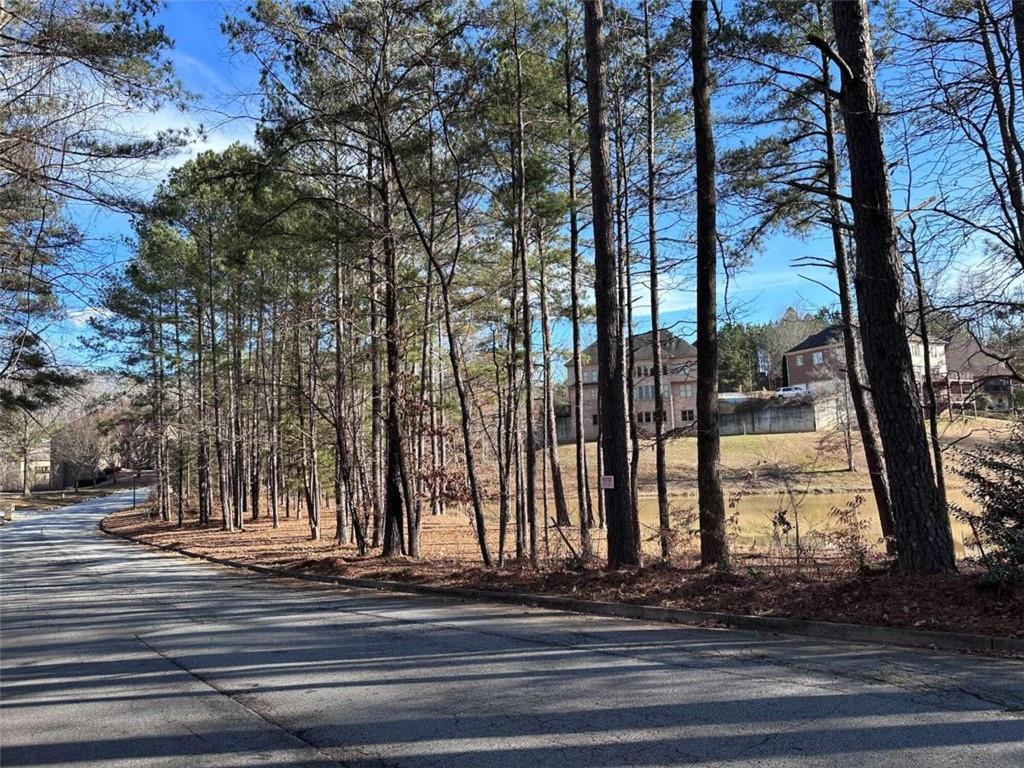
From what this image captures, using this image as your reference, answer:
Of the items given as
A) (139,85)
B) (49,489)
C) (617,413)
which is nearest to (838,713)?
(617,413)

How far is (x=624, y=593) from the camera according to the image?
9.83m

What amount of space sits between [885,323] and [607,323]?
4097mm

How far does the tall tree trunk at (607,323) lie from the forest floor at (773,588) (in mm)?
707

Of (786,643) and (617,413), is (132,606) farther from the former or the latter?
(786,643)

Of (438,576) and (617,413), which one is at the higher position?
(617,413)

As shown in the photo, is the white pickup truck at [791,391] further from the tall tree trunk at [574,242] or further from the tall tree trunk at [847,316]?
the tall tree trunk at [847,316]

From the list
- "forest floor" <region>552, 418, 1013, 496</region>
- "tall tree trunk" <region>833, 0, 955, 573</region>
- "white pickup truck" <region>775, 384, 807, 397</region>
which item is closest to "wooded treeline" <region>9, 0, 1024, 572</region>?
"tall tree trunk" <region>833, 0, 955, 573</region>

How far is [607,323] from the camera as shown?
37.8 ft

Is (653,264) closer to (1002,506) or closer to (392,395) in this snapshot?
(392,395)

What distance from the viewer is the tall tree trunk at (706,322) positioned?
10969mm

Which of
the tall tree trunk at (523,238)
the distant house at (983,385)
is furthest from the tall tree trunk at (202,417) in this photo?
the distant house at (983,385)

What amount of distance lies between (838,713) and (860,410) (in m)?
11.3

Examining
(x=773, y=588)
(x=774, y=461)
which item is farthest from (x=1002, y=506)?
(x=774, y=461)

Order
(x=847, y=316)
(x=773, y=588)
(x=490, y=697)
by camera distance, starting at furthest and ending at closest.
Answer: (x=847, y=316)
(x=773, y=588)
(x=490, y=697)
